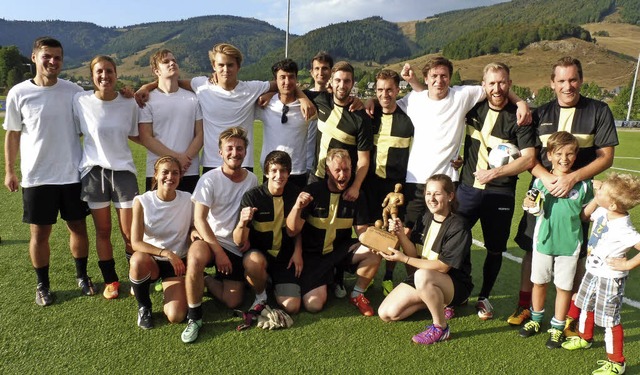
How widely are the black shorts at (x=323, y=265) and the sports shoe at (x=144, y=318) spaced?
128 cm

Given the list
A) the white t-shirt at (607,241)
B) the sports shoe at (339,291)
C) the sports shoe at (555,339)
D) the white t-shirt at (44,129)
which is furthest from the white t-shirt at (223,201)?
the white t-shirt at (607,241)

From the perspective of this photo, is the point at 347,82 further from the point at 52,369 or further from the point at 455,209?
the point at 52,369

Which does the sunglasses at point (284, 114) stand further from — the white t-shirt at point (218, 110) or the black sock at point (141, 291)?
the black sock at point (141, 291)

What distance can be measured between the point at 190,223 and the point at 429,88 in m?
2.44

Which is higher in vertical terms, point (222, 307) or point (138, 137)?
point (138, 137)

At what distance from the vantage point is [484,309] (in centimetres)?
380

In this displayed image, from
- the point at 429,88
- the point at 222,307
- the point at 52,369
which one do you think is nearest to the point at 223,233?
the point at 222,307

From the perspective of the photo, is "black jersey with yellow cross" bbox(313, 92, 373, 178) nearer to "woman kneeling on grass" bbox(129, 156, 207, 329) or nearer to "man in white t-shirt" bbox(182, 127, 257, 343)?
"man in white t-shirt" bbox(182, 127, 257, 343)

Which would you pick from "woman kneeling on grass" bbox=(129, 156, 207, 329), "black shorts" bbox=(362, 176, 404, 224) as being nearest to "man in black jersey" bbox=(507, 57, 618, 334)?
"black shorts" bbox=(362, 176, 404, 224)

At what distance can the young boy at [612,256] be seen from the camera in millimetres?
2961

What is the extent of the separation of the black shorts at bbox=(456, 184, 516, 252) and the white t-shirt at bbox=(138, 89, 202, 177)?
102 inches

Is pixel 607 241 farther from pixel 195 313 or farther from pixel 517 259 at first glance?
pixel 195 313

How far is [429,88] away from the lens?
397 centimetres

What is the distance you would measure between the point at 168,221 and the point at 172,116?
1035 mm
